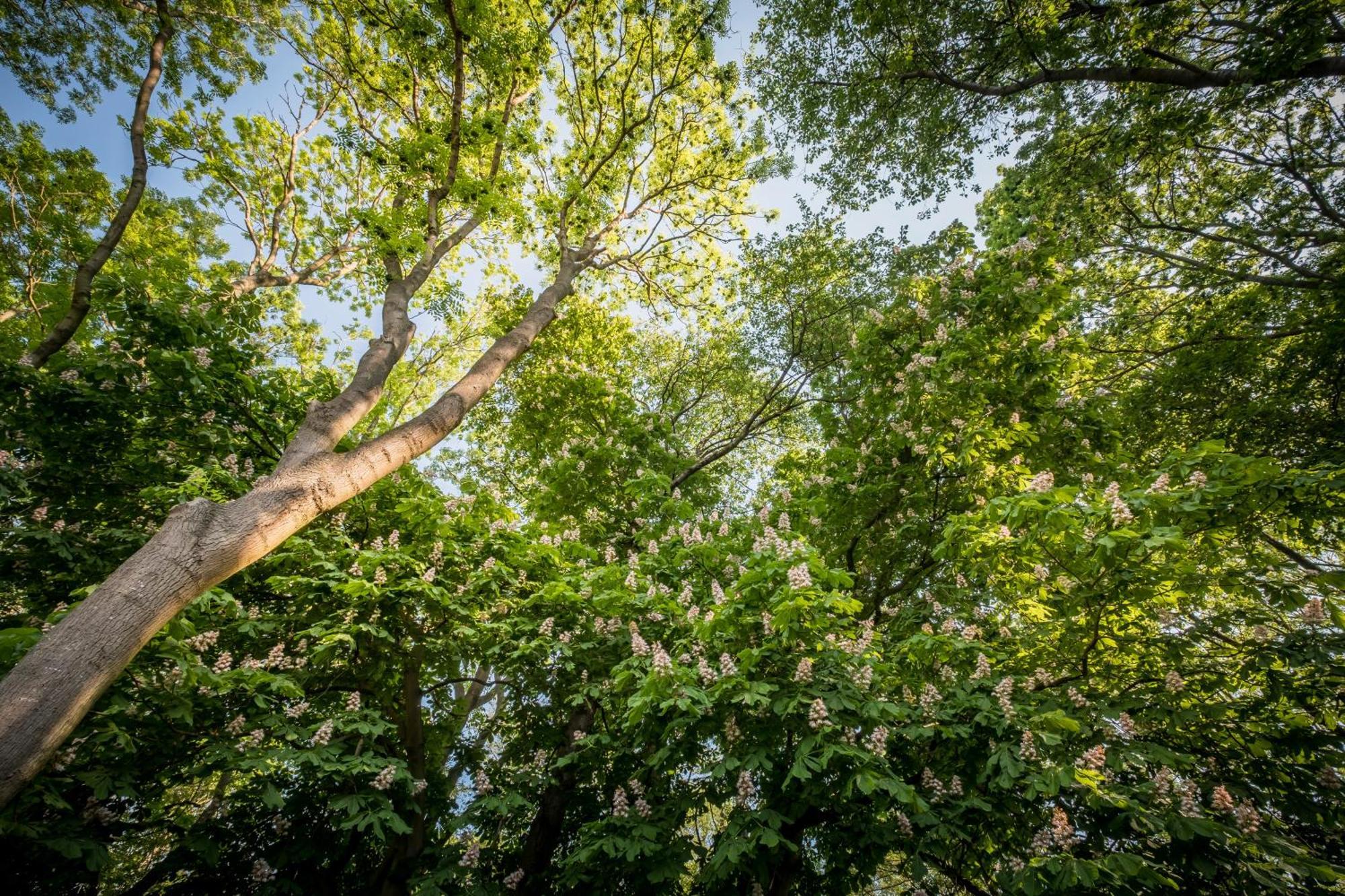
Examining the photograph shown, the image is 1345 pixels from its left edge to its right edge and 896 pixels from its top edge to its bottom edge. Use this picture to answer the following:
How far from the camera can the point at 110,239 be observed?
6.23m

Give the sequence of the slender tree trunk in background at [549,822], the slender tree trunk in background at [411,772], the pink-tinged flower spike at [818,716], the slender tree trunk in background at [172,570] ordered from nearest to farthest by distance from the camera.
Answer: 1. the slender tree trunk in background at [172,570]
2. the pink-tinged flower spike at [818,716]
3. the slender tree trunk in background at [411,772]
4. the slender tree trunk in background at [549,822]

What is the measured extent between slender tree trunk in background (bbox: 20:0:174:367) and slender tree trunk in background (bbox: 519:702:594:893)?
795 centimetres

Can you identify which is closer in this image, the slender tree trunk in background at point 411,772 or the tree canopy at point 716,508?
the tree canopy at point 716,508

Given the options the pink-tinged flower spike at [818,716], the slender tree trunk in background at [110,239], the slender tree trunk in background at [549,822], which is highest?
the slender tree trunk in background at [110,239]

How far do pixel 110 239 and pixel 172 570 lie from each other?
5970 mm

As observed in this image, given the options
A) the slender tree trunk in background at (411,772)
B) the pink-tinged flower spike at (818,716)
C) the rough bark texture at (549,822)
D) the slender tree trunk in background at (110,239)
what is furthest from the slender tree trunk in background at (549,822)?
the slender tree trunk in background at (110,239)

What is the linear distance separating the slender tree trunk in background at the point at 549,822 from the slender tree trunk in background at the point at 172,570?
13.1ft

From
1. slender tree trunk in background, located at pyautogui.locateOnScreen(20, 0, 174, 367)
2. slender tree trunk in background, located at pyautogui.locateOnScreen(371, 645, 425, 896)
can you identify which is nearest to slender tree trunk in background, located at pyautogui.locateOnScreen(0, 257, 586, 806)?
slender tree trunk in background, located at pyautogui.locateOnScreen(371, 645, 425, 896)

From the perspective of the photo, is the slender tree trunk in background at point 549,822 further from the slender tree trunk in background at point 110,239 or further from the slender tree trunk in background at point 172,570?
the slender tree trunk in background at point 110,239

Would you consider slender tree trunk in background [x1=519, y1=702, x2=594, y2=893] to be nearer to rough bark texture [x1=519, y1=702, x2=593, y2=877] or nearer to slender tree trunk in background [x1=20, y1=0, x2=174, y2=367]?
rough bark texture [x1=519, y1=702, x2=593, y2=877]

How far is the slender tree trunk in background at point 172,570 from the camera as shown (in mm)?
2590

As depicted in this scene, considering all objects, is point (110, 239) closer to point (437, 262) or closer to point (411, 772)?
point (437, 262)

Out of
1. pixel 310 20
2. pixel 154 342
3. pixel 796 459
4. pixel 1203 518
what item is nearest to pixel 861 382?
pixel 796 459

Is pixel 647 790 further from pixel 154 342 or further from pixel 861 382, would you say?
pixel 154 342
